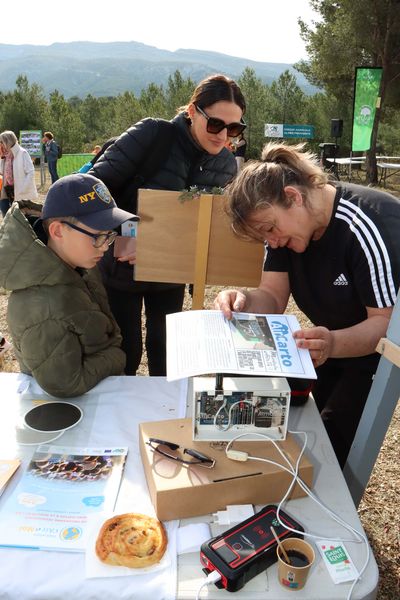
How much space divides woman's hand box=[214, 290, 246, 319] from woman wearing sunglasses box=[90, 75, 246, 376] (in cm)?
61

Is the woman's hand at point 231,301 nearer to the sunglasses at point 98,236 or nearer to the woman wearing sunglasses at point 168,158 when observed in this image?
the sunglasses at point 98,236

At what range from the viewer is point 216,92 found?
191cm

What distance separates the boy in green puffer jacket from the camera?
4.91 ft

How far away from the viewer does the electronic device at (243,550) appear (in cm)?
93

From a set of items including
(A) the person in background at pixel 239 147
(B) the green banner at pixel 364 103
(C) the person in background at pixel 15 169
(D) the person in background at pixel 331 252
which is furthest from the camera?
(B) the green banner at pixel 364 103

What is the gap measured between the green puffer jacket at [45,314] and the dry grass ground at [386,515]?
4.77 feet

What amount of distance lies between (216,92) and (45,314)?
1.15 m

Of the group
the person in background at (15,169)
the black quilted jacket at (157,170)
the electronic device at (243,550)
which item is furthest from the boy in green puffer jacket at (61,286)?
the person in background at (15,169)

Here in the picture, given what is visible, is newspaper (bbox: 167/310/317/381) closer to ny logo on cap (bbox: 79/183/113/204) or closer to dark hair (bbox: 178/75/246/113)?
ny logo on cap (bbox: 79/183/113/204)

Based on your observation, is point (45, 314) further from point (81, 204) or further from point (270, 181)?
point (270, 181)

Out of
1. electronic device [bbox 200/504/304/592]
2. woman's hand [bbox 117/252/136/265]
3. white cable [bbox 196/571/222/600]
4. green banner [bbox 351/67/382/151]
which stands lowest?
white cable [bbox 196/571/222/600]

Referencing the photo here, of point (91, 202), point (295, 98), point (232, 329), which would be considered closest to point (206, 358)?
point (232, 329)

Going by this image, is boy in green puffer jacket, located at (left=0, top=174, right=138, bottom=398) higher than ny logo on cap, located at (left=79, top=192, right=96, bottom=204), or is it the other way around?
ny logo on cap, located at (left=79, top=192, right=96, bottom=204)

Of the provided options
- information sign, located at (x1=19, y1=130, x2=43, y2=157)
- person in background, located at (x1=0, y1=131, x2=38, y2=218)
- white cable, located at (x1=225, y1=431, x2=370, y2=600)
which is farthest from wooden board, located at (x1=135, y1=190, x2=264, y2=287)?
information sign, located at (x1=19, y1=130, x2=43, y2=157)
